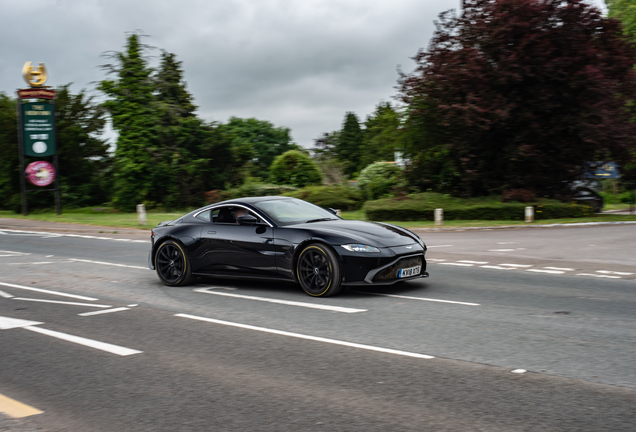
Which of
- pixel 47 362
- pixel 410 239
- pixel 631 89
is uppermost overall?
pixel 631 89

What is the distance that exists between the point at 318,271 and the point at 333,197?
76.4 feet

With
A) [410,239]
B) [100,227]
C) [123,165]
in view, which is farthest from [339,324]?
[123,165]

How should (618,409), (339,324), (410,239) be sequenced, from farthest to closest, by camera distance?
(410,239) → (339,324) → (618,409)

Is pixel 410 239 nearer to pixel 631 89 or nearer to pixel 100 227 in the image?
pixel 100 227

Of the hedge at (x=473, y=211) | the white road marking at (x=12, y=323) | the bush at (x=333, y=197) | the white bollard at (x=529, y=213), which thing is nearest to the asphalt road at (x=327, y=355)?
the white road marking at (x=12, y=323)

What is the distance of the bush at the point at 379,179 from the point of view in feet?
107

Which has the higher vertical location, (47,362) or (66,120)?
(66,120)

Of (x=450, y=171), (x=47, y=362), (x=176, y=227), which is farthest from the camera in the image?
(x=450, y=171)

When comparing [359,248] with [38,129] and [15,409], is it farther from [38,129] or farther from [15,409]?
[38,129]

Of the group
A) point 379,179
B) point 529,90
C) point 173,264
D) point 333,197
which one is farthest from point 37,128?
point 173,264

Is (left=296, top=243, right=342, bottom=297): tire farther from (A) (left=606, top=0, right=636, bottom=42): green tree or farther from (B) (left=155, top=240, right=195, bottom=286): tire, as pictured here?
(A) (left=606, top=0, right=636, bottom=42): green tree

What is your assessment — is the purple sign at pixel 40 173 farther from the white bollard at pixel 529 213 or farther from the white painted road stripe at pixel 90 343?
the white painted road stripe at pixel 90 343

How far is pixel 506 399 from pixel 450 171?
26226mm

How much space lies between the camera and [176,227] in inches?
376
